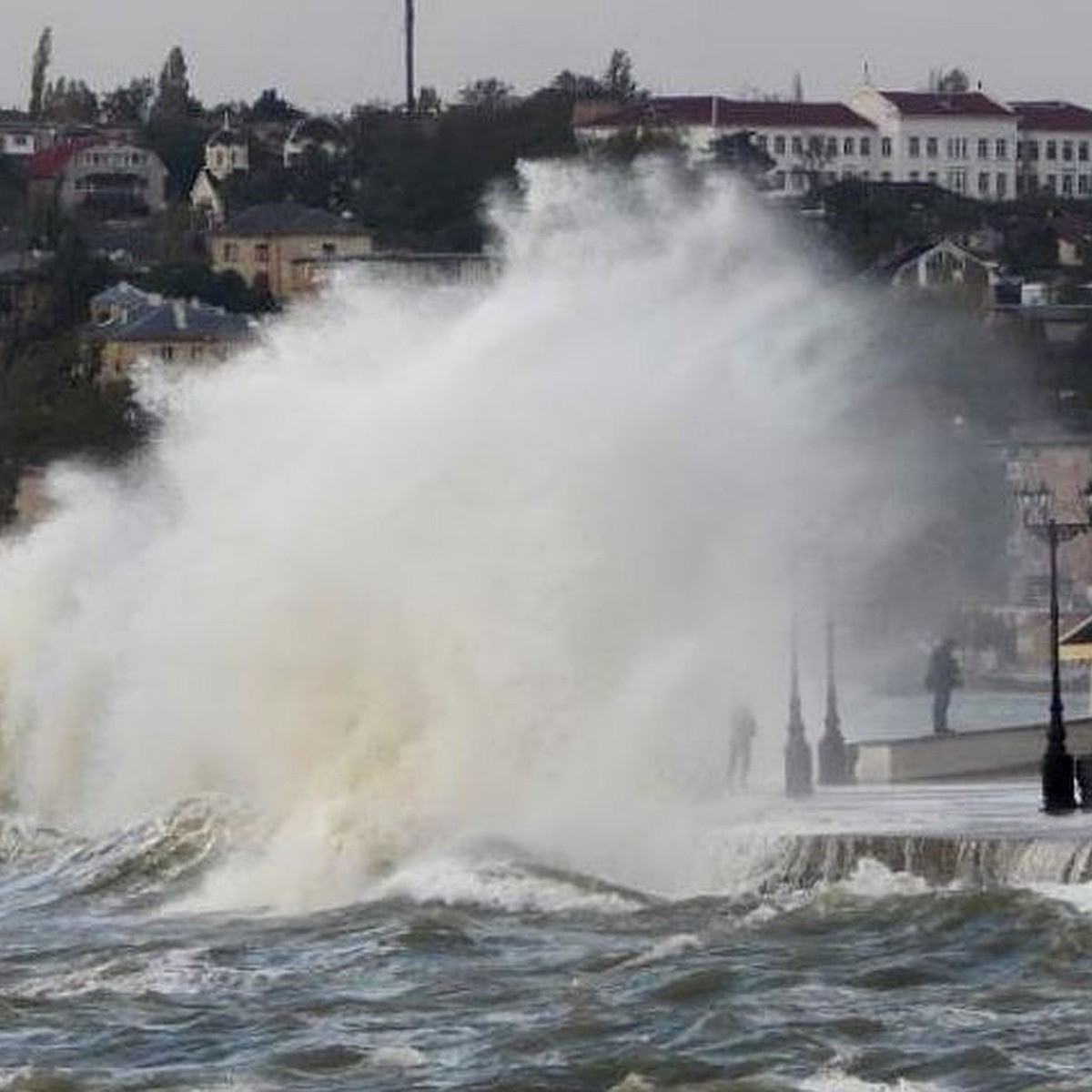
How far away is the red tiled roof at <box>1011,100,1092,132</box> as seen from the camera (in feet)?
606

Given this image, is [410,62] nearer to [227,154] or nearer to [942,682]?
[227,154]

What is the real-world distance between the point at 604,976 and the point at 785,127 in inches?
5690

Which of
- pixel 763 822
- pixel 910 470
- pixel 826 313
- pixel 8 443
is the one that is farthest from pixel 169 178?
pixel 763 822

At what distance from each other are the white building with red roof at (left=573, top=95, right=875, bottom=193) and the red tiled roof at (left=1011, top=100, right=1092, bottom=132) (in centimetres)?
748

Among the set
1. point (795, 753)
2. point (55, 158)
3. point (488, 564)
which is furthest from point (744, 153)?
point (488, 564)

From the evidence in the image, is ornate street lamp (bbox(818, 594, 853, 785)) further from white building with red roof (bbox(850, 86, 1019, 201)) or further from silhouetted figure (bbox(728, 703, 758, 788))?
white building with red roof (bbox(850, 86, 1019, 201))

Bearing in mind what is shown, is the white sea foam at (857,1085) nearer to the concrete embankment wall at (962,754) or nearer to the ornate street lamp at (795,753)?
the ornate street lamp at (795,753)

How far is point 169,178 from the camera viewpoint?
586 feet

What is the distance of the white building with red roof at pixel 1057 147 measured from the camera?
183375 millimetres

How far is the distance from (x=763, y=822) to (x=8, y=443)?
68726 mm

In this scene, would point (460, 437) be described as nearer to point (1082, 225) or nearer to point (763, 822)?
point (763, 822)

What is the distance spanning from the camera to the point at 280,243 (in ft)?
488

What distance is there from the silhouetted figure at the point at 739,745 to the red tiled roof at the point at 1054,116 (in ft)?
465

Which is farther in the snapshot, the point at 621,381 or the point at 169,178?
the point at 169,178
